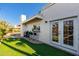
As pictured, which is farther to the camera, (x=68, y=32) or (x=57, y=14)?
(x=57, y=14)

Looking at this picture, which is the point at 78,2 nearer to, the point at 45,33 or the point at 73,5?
the point at 73,5

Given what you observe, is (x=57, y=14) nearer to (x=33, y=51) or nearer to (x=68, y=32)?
(x=68, y=32)

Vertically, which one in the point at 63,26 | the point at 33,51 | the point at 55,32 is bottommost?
the point at 33,51

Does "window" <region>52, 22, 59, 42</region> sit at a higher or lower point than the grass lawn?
higher

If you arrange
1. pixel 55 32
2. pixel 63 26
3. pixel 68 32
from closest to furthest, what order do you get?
pixel 68 32, pixel 63 26, pixel 55 32

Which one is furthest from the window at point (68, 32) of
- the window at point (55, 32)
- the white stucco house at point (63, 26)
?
the window at point (55, 32)

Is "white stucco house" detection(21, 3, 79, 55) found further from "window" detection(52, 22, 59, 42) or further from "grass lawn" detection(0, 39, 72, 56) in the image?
"grass lawn" detection(0, 39, 72, 56)

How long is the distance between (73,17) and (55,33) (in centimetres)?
257

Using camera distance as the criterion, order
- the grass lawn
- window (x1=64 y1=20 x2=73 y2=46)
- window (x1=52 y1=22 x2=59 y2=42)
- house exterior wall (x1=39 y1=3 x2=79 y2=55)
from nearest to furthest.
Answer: house exterior wall (x1=39 y1=3 x2=79 y2=55) < the grass lawn < window (x1=64 y1=20 x2=73 y2=46) < window (x1=52 y1=22 x2=59 y2=42)

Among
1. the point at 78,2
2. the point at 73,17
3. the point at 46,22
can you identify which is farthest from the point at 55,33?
the point at 78,2

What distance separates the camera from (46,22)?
1114 cm

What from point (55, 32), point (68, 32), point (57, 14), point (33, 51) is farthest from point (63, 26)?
point (33, 51)

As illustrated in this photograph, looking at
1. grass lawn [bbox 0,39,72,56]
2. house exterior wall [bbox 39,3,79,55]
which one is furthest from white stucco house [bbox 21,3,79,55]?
grass lawn [bbox 0,39,72,56]

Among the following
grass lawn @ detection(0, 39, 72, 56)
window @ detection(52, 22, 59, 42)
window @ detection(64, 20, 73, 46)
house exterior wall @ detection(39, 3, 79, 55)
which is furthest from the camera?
window @ detection(52, 22, 59, 42)
